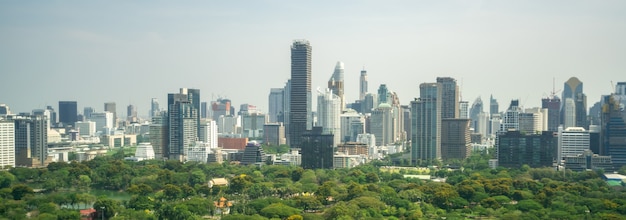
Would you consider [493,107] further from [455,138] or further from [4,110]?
[4,110]

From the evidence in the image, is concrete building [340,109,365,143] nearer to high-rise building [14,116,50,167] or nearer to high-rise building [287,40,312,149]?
high-rise building [287,40,312,149]

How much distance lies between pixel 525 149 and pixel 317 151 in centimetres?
806

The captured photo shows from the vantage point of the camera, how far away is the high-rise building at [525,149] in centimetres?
2633

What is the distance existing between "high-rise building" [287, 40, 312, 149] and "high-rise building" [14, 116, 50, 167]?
1354cm

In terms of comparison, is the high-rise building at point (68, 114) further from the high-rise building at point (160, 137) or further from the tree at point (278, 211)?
the tree at point (278, 211)

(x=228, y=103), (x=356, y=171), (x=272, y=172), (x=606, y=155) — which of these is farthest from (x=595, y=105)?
(x=228, y=103)

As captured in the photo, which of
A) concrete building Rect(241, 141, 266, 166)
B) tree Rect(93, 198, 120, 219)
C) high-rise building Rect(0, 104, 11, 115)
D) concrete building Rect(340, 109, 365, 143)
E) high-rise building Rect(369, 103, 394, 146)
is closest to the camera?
tree Rect(93, 198, 120, 219)

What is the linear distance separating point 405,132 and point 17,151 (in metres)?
25.1

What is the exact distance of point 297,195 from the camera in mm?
17828

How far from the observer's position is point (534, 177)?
23.3 meters

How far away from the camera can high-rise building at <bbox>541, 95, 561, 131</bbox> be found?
128ft


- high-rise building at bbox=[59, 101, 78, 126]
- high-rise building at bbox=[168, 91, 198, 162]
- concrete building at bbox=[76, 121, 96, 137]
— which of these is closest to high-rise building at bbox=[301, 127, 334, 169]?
high-rise building at bbox=[168, 91, 198, 162]

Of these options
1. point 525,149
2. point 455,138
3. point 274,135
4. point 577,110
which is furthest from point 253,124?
point 525,149

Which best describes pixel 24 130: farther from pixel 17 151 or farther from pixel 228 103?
pixel 228 103
